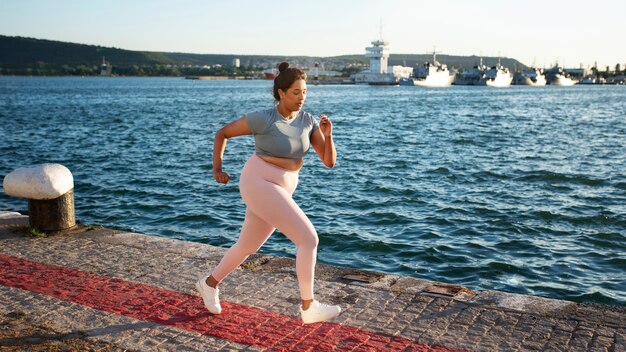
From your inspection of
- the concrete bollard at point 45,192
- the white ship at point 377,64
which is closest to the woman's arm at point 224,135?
the concrete bollard at point 45,192

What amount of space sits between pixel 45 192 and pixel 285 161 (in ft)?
13.4

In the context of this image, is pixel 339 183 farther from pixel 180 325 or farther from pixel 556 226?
pixel 180 325

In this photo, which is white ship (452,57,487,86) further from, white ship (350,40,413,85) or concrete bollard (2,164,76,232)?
concrete bollard (2,164,76,232)

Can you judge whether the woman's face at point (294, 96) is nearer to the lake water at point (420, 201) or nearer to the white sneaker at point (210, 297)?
the white sneaker at point (210, 297)

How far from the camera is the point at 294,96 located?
4688 millimetres

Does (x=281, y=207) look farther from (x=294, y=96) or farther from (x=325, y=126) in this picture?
(x=294, y=96)

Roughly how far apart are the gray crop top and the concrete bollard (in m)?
3.83

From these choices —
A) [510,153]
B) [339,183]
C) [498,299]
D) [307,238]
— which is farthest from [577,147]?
[307,238]

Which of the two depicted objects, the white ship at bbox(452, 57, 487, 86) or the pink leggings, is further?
the white ship at bbox(452, 57, 487, 86)

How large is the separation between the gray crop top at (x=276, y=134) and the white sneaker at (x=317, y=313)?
3.75 feet

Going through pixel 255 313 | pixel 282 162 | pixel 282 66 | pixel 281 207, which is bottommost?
pixel 255 313

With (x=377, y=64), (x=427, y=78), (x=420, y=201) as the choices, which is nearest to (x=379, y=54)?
(x=377, y=64)

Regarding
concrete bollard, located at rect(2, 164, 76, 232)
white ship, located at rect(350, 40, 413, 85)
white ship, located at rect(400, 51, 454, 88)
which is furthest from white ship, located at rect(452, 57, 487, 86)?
concrete bollard, located at rect(2, 164, 76, 232)

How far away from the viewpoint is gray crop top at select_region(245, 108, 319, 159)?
4.68m
